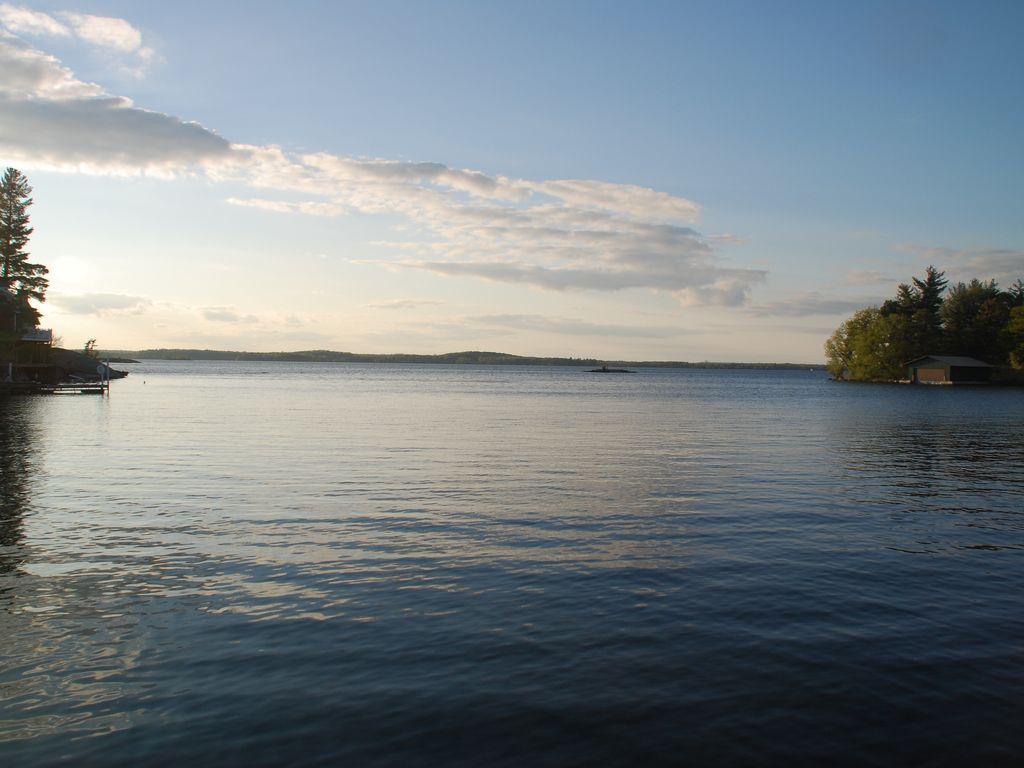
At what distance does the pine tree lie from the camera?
98812mm

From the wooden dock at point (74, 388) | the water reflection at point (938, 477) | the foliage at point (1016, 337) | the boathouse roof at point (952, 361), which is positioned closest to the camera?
the water reflection at point (938, 477)

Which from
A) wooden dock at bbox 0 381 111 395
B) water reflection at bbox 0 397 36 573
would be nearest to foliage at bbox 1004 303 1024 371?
wooden dock at bbox 0 381 111 395

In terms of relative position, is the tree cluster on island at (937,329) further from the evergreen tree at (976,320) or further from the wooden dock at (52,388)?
the wooden dock at (52,388)

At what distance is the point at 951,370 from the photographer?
5192 inches

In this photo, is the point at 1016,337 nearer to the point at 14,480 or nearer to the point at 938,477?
the point at 938,477

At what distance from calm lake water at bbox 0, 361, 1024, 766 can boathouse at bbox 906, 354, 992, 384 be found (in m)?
119

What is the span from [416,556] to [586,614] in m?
4.98

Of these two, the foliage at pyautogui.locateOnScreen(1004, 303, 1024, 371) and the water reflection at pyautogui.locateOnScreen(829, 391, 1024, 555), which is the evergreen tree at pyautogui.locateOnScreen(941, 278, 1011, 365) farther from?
the water reflection at pyautogui.locateOnScreen(829, 391, 1024, 555)

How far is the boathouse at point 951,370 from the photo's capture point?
132 meters

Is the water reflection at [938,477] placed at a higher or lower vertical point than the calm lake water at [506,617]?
higher

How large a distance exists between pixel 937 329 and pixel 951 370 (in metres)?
19.7

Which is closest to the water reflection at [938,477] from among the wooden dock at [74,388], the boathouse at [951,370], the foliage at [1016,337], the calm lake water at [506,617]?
the calm lake water at [506,617]

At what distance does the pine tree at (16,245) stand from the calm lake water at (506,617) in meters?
84.6

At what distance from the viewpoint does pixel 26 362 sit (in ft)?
285
